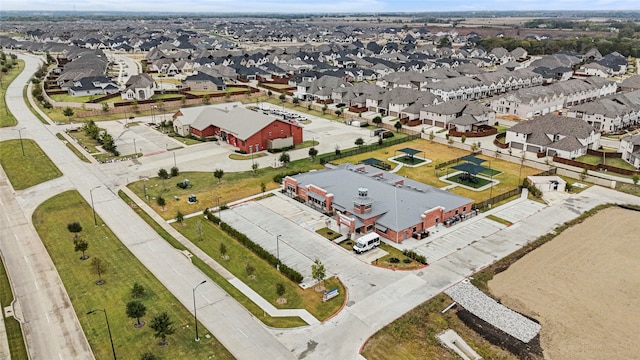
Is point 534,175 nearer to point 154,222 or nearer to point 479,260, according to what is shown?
point 479,260

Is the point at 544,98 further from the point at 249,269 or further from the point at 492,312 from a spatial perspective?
the point at 249,269

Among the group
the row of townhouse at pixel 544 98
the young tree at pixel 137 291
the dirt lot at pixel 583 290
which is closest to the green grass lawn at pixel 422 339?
the dirt lot at pixel 583 290

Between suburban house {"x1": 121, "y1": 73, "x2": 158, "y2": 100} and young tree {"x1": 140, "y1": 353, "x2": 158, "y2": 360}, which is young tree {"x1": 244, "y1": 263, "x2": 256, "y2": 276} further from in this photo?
suburban house {"x1": 121, "y1": 73, "x2": 158, "y2": 100}

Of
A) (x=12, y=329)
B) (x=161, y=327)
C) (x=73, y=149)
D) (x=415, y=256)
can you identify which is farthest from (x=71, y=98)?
(x=415, y=256)

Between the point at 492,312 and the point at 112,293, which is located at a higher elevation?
the point at 112,293

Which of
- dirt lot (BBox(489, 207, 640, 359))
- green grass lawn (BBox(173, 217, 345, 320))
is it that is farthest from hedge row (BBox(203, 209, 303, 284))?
dirt lot (BBox(489, 207, 640, 359))

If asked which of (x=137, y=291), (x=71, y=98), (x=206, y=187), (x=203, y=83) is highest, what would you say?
(x=203, y=83)

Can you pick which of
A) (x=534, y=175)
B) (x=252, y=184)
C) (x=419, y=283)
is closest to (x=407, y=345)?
(x=419, y=283)
